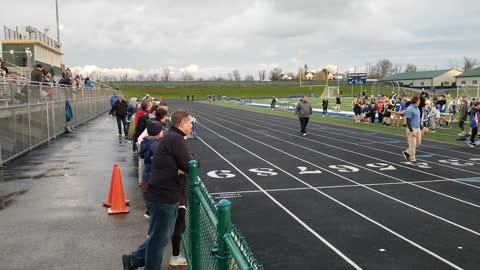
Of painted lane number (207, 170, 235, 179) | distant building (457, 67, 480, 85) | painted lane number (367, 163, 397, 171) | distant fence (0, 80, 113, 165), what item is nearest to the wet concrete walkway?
distant fence (0, 80, 113, 165)

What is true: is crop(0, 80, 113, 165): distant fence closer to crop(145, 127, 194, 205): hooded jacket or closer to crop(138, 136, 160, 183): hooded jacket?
crop(138, 136, 160, 183): hooded jacket

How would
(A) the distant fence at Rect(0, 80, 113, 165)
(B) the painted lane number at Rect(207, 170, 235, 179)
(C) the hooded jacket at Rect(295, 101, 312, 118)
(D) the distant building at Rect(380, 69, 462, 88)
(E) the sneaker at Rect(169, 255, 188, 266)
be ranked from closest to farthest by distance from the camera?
(E) the sneaker at Rect(169, 255, 188, 266) < (B) the painted lane number at Rect(207, 170, 235, 179) < (A) the distant fence at Rect(0, 80, 113, 165) < (C) the hooded jacket at Rect(295, 101, 312, 118) < (D) the distant building at Rect(380, 69, 462, 88)

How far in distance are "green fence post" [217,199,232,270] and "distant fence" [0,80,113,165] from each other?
10500mm

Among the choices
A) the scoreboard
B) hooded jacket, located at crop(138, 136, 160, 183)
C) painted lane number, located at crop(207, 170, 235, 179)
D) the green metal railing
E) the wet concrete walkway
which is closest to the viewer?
the green metal railing

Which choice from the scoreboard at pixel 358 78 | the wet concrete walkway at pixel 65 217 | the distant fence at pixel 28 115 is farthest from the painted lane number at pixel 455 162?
the scoreboard at pixel 358 78

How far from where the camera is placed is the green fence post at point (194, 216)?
165 inches

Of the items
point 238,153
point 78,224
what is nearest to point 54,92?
point 238,153

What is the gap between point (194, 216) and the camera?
428 cm

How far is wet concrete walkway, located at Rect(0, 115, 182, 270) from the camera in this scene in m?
5.45

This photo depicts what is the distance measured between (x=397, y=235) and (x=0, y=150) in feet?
32.4

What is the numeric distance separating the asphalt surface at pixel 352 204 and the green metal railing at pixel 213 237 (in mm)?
1505

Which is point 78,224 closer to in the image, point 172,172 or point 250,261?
point 172,172

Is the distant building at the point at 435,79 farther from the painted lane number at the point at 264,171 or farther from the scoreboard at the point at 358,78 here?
the painted lane number at the point at 264,171

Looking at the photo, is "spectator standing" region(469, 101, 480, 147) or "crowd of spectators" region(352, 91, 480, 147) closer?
"spectator standing" region(469, 101, 480, 147)
